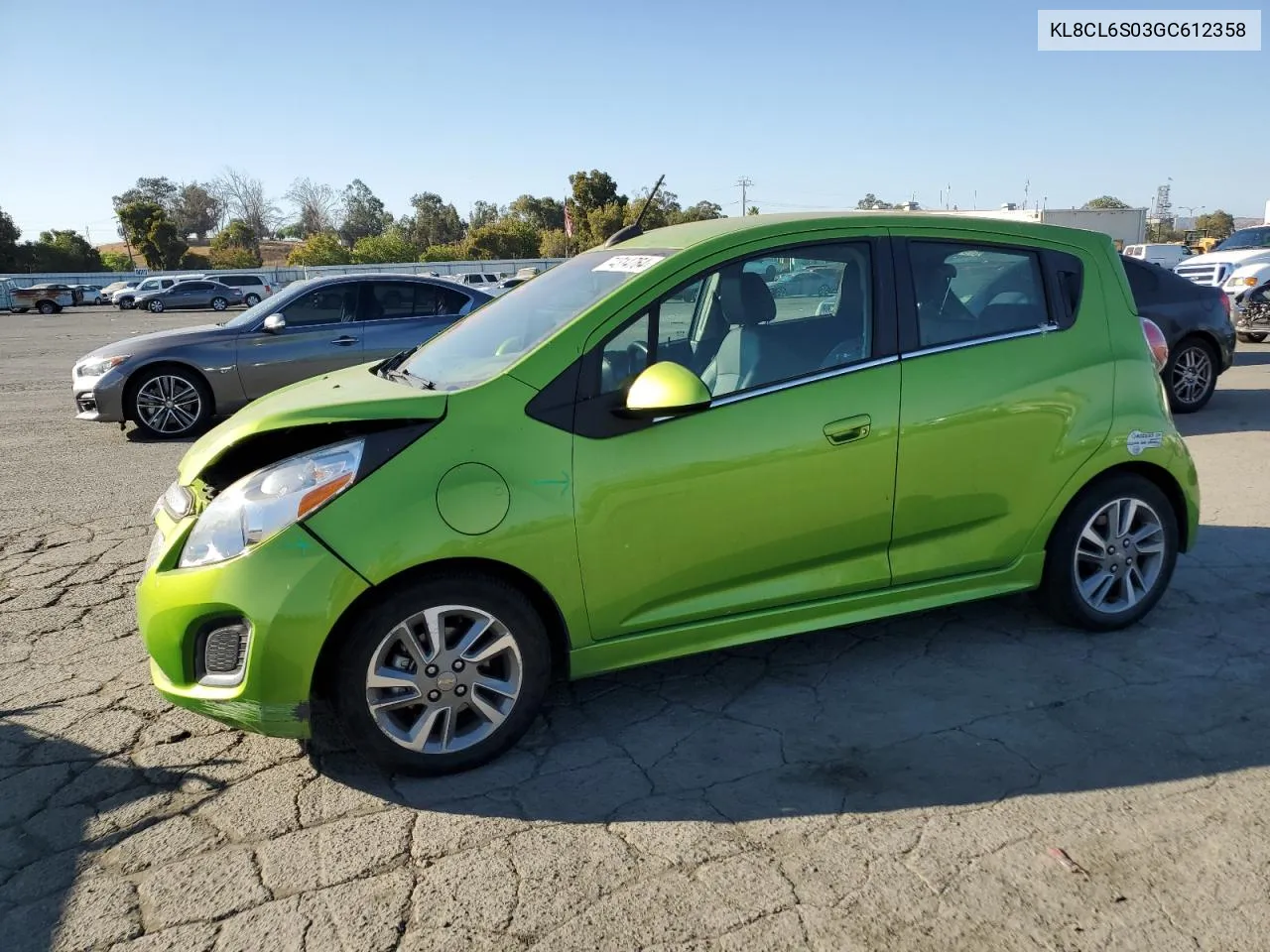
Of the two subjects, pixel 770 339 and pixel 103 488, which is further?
pixel 103 488

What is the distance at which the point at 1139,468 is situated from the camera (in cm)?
414

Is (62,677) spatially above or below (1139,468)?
below

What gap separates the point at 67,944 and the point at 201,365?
7.76m

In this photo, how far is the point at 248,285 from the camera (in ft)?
157

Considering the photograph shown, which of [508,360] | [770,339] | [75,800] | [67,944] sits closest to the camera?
[67,944]

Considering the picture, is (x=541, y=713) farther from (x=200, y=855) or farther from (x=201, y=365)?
(x=201, y=365)

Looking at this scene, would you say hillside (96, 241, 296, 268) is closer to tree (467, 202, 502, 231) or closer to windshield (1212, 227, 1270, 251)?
tree (467, 202, 502, 231)

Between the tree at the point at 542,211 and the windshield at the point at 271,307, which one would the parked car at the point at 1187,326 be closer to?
the windshield at the point at 271,307

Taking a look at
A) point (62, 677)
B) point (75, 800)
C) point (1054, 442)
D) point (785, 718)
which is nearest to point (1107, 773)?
point (785, 718)

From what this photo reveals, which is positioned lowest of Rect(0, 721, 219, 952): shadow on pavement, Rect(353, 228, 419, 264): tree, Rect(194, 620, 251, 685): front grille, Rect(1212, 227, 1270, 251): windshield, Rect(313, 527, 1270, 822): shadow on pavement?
Rect(313, 527, 1270, 822): shadow on pavement

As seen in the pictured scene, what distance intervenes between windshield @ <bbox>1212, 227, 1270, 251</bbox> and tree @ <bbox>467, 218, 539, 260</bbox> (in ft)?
202

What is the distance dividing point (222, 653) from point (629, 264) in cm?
197

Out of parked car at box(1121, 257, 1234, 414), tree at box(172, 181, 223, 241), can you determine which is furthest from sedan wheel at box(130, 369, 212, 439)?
tree at box(172, 181, 223, 241)

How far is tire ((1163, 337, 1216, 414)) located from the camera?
9.38 meters
